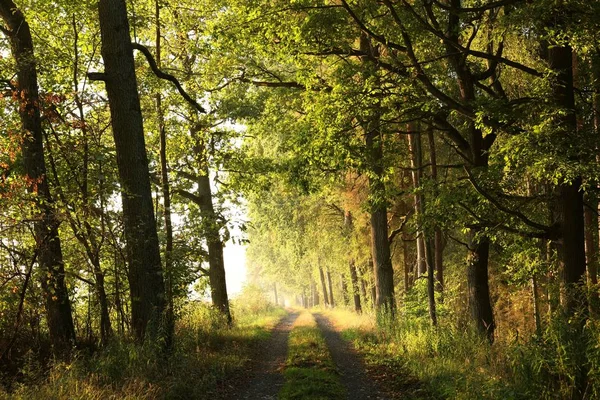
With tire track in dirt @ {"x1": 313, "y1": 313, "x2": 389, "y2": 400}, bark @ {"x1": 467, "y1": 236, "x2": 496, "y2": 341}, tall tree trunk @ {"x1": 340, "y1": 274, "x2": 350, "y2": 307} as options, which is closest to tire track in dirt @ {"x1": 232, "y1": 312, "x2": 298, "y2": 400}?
tire track in dirt @ {"x1": 313, "y1": 313, "x2": 389, "y2": 400}

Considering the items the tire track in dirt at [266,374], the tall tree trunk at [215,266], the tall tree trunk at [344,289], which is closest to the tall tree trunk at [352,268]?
the tall tree trunk at [344,289]

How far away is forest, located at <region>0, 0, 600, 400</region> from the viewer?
668 cm

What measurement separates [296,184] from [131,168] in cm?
395

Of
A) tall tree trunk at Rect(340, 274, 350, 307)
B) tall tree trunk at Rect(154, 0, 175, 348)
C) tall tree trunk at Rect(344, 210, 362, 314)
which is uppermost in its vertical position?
tall tree trunk at Rect(154, 0, 175, 348)

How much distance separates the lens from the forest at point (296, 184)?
668 cm

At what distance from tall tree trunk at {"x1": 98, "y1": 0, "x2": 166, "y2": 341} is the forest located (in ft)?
0.09

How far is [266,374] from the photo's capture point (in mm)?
10000

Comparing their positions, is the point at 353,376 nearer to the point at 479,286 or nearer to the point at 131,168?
the point at 479,286

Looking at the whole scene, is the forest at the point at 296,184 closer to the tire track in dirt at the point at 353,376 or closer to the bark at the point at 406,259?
the tire track in dirt at the point at 353,376

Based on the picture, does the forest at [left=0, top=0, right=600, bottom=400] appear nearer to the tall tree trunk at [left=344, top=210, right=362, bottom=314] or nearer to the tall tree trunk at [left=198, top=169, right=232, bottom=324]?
the tall tree trunk at [left=198, top=169, right=232, bottom=324]

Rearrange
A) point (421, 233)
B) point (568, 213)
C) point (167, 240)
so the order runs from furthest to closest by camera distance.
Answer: point (421, 233), point (167, 240), point (568, 213)

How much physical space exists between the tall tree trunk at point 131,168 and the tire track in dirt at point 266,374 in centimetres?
220

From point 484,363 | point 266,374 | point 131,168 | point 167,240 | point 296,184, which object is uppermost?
point 131,168

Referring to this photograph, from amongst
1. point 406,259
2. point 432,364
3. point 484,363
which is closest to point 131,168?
point 432,364
